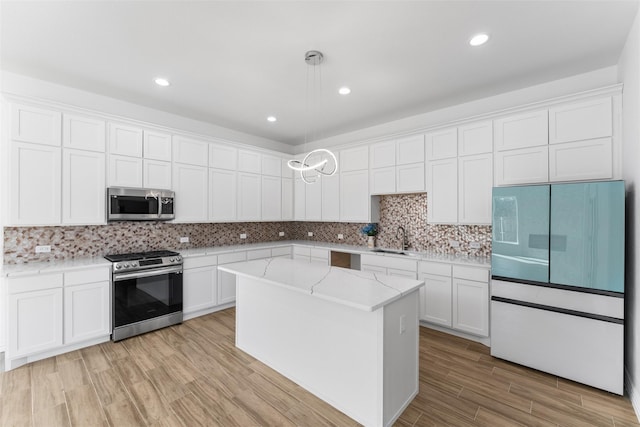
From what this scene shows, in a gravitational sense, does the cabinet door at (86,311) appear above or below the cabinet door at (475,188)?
below

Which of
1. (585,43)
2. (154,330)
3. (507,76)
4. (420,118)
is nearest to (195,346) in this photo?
(154,330)

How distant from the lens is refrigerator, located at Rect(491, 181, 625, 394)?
229cm

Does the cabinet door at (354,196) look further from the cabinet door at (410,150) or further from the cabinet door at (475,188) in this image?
the cabinet door at (475,188)

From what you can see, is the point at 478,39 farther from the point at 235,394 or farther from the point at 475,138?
the point at 235,394

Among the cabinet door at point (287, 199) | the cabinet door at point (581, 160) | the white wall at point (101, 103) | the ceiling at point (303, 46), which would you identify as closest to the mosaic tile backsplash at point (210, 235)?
the cabinet door at point (287, 199)

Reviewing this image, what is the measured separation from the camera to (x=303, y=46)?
252 cm

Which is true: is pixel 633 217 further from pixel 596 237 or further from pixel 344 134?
pixel 344 134

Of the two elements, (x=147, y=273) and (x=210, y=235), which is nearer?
(x=147, y=273)

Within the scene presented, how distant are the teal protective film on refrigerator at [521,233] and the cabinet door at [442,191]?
740 mm

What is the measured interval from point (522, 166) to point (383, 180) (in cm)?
182

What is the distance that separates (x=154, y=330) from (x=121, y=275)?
2.88 feet

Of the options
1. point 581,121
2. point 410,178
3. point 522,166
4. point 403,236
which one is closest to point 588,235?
point 522,166

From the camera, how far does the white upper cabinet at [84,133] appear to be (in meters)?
3.10

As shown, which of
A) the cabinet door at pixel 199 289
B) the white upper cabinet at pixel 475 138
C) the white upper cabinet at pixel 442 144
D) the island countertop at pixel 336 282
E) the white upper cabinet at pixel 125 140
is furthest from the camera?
the cabinet door at pixel 199 289
